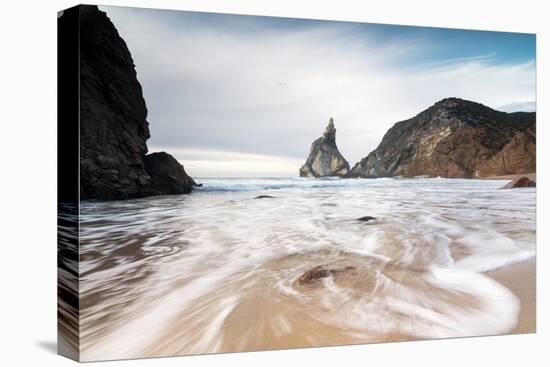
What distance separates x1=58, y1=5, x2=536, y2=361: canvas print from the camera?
4.09 m

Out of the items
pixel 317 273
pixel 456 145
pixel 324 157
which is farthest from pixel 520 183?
pixel 317 273

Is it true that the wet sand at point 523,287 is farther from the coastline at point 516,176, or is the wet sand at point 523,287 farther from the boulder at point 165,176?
the boulder at point 165,176

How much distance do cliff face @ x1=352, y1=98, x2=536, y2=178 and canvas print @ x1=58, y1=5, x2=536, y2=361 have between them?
1 cm

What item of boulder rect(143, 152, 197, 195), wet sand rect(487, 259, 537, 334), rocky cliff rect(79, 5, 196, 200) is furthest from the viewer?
wet sand rect(487, 259, 537, 334)

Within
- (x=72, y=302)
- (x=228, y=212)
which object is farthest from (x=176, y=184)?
(x=72, y=302)

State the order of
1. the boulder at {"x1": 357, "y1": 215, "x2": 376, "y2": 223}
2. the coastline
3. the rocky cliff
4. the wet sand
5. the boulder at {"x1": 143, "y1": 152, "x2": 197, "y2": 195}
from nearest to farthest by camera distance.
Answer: the rocky cliff, the boulder at {"x1": 143, "y1": 152, "x2": 197, "y2": 195}, the boulder at {"x1": 357, "y1": 215, "x2": 376, "y2": 223}, the wet sand, the coastline

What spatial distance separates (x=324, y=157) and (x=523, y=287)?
222cm

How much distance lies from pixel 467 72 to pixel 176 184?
2.97 m

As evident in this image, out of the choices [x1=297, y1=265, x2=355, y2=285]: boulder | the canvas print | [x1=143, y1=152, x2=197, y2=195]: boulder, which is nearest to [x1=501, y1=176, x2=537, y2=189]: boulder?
the canvas print

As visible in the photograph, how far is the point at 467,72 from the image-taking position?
520cm

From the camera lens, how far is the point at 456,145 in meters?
5.28

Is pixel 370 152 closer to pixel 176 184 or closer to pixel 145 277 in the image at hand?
pixel 176 184

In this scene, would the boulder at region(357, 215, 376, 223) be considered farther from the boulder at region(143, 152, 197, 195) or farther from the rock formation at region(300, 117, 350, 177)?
the boulder at region(143, 152, 197, 195)

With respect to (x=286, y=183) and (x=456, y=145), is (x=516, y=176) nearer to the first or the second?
(x=456, y=145)
